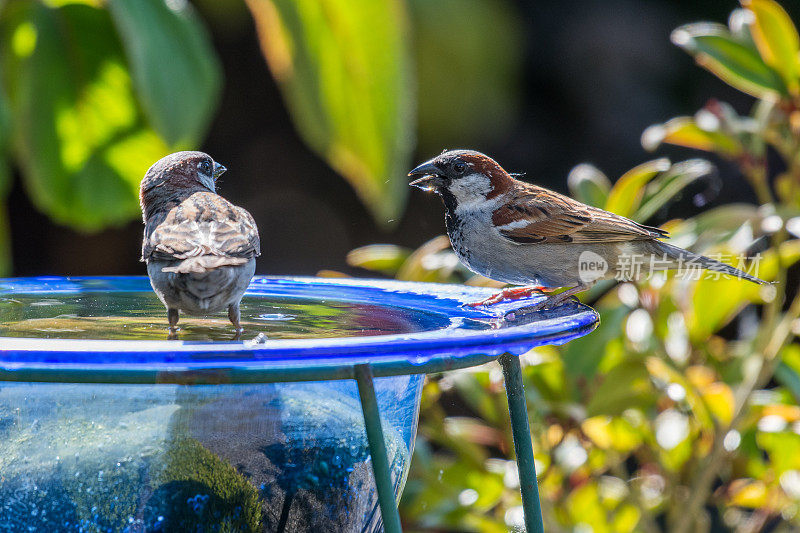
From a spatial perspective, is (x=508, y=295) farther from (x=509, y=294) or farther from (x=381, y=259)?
(x=381, y=259)

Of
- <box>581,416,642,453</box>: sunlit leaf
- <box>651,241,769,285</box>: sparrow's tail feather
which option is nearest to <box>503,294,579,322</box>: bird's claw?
<box>651,241,769,285</box>: sparrow's tail feather

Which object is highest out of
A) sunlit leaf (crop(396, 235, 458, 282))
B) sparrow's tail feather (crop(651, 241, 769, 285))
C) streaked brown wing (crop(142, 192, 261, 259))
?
streaked brown wing (crop(142, 192, 261, 259))

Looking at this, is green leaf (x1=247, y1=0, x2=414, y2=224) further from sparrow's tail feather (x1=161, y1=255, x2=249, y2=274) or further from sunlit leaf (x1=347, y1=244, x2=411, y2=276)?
sparrow's tail feather (x1=161, y1=255, x2=249, y2=274)

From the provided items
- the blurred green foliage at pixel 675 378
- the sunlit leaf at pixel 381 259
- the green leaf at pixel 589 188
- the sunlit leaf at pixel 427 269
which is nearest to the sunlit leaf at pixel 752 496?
the blurred green foliage at pixel 675 378

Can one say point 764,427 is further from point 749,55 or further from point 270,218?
point 270,218

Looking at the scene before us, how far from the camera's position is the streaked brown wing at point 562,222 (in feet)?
7.79

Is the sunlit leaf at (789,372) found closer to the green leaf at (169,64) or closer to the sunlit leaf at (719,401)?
the sunlit leaf at (719,401)

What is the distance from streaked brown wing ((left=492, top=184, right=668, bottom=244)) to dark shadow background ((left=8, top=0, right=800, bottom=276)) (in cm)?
318

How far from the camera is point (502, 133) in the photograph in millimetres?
5879

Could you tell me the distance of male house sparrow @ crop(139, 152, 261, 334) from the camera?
163 cm

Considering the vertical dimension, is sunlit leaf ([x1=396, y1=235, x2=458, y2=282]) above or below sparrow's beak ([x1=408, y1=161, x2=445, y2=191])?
below

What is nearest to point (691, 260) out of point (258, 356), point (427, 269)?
point (427, 269)

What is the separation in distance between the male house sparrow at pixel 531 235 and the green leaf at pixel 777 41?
0.59 metres

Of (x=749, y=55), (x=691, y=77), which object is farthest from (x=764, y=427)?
(x=691, y=77)
